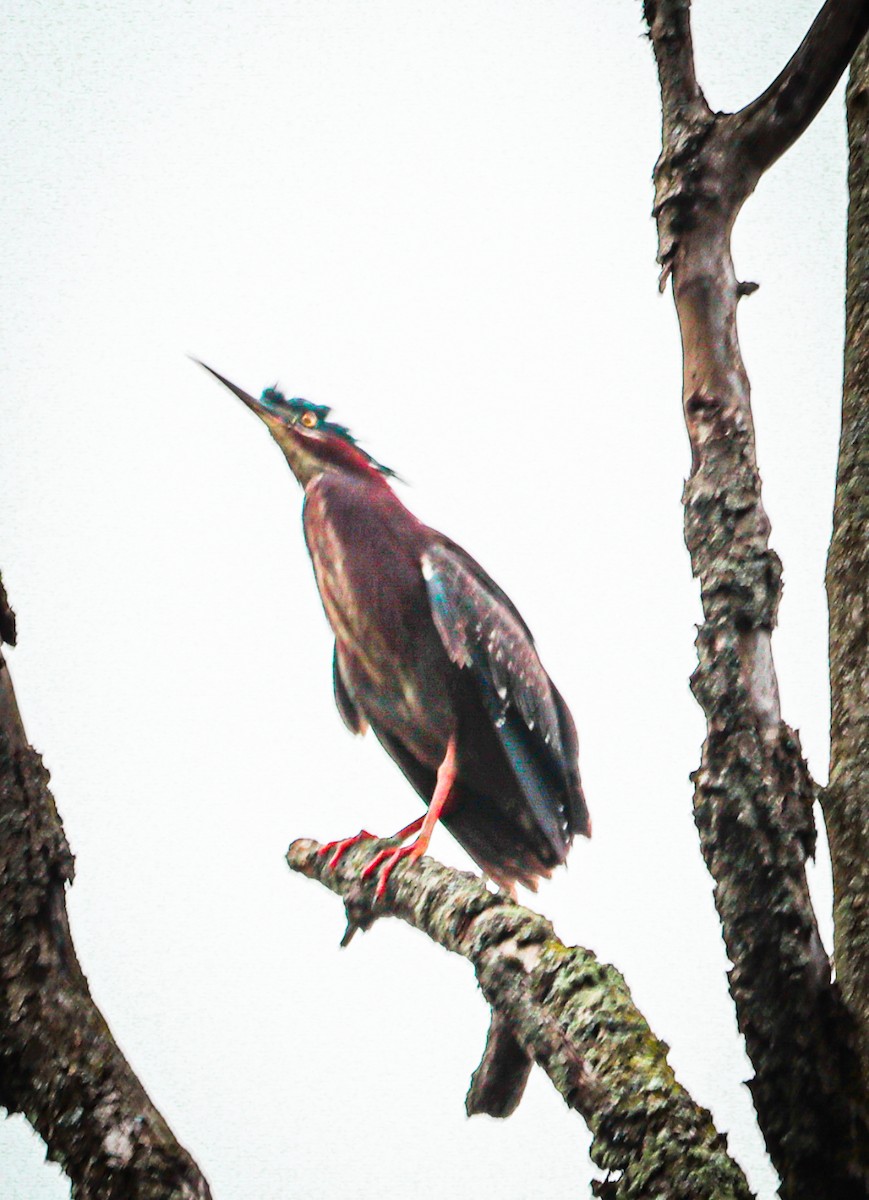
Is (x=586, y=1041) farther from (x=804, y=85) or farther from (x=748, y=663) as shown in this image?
(x=804, y=85)

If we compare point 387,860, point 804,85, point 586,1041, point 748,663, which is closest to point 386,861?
point 387,860

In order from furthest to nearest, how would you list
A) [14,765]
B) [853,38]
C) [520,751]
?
[520,751], [853,38], [14,765]

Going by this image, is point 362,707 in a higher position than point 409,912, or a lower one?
higher

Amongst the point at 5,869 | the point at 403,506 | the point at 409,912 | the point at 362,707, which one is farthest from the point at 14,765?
the point at 403,506

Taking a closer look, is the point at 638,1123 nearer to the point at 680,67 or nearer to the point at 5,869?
the point at 5,869

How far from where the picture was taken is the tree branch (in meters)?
1.09

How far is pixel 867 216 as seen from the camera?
3.95 feet

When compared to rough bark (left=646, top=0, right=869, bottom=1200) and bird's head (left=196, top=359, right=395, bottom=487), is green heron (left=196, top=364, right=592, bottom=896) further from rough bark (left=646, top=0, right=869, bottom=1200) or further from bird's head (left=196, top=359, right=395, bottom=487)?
rough bark (left=646, top=0, right=869, bottom=1200)

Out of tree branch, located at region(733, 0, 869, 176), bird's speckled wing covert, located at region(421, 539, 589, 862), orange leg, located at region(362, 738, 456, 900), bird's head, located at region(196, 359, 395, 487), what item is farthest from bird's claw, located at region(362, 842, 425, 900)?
tree branch, located at region(733, 0, 869, 176)

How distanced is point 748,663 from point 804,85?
578mm

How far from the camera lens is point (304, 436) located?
5.37 feet

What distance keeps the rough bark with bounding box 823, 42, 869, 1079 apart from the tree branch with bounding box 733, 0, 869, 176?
155 millimetres

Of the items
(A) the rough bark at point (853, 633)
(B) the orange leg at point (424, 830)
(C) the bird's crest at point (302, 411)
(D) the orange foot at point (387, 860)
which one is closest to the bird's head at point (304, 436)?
(C) the bird's crest at point (302, 411)

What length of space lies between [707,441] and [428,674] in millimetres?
569
